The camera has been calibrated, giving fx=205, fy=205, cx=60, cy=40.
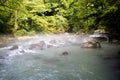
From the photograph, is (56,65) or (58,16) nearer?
(56,65)

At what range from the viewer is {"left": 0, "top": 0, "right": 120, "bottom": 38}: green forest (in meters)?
12.6

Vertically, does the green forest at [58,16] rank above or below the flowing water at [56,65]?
above

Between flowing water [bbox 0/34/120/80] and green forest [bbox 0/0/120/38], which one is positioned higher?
green forest [bbox 0/0/120/38]

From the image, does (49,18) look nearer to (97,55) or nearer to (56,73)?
(97,55)

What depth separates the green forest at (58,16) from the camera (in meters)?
12.6

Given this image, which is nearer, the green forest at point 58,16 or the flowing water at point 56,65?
the flowing water at point 56,65

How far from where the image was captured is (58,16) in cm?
3406

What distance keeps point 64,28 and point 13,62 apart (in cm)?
1998

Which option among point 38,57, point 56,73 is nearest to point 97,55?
point 38,57

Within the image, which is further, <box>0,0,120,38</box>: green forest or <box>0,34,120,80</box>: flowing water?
<box>0,0,120,38</box>: green forest

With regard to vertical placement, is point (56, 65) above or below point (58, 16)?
below

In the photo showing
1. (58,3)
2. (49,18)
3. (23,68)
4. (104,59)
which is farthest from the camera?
(58,3)

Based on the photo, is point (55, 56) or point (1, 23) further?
point (1, 23)

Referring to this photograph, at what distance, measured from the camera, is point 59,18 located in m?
33.8
